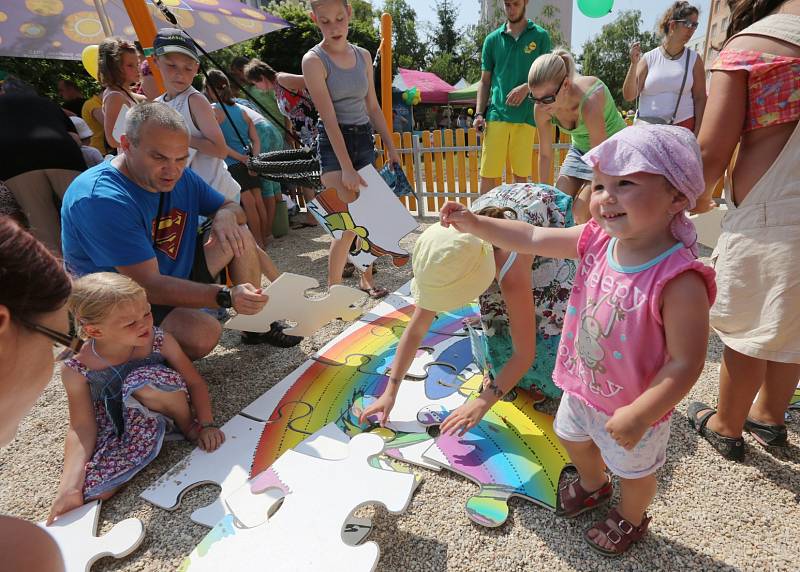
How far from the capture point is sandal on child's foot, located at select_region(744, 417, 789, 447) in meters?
1.85

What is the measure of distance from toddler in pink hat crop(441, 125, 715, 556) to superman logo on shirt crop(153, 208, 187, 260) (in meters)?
1.66

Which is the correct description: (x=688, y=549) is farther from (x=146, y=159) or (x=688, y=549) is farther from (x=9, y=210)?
(x=9, y=210)

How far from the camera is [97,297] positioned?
181cm

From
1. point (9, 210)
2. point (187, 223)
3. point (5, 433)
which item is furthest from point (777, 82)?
point (9, 210)

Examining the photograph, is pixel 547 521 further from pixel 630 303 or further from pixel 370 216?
pixel 370 216

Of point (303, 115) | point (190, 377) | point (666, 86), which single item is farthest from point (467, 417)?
point (303, 115)

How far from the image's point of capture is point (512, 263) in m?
1.71

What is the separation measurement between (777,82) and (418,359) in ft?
6.23

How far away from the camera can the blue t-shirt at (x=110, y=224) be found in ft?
6.95

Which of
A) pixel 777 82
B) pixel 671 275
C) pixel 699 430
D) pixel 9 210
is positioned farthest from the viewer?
pixel 9 210

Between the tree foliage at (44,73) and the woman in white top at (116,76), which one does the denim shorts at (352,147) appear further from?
the tree foliage at (44,73)

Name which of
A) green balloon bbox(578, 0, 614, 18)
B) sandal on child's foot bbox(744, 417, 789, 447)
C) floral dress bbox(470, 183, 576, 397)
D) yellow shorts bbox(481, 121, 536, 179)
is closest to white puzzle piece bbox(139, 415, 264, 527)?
floral dress bbox(470, 183, 576, 397)

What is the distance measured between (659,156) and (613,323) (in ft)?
1.42

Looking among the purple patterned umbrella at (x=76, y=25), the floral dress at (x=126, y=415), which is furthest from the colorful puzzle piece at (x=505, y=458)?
the purple patterned umbrella at (x=76, y=25)
